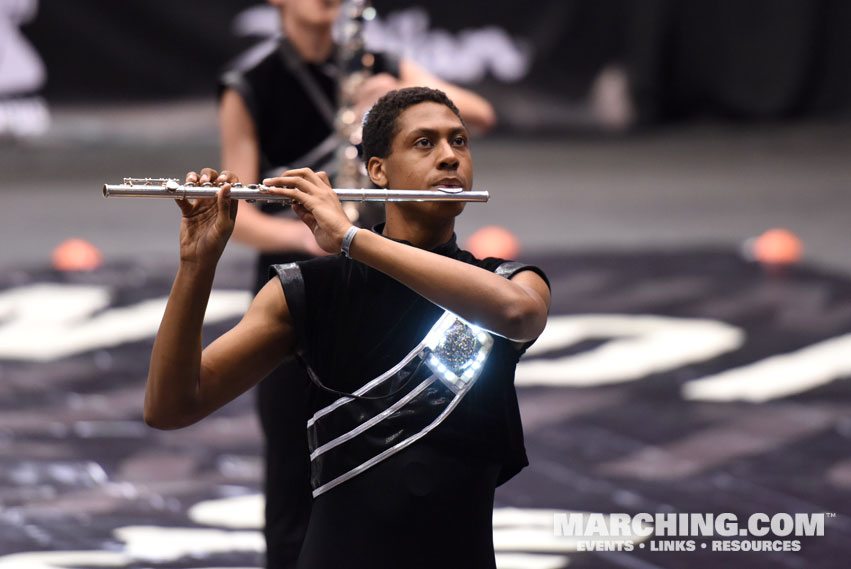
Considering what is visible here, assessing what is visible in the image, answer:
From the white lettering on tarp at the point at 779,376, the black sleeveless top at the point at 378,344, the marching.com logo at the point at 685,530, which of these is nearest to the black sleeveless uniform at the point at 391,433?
the black sleeveless top at the point at 378,344

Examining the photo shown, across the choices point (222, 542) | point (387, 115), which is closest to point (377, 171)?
point (387, 115)

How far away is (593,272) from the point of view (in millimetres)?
6254

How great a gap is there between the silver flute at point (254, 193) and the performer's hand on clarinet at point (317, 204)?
0.06 feet

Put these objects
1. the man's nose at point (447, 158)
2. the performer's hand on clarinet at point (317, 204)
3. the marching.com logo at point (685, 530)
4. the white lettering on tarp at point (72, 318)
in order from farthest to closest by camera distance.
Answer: the white lettering on tarp at point (72, 318)
the marching.com logo at point (685, 530)
the man's nose at point (447, 158)
the performer's hand on clarinet at point (317, 204)

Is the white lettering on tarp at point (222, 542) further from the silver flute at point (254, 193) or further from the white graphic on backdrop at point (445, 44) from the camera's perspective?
the white graphic on backdrop at point (445, 44)

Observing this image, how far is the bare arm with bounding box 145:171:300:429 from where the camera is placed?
6.48 ft

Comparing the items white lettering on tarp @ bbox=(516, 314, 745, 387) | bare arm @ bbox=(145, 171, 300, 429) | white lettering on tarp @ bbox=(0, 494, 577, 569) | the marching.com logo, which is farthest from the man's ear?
white lettering on tarp @ bbox=(516, 314, 745, 387)

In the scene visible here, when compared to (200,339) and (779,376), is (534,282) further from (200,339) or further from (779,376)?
(779,376)

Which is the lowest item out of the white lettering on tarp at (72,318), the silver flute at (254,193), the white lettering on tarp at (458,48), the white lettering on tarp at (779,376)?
the silver flute at (254,193)

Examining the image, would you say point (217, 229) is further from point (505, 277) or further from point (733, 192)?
point (733, 192)

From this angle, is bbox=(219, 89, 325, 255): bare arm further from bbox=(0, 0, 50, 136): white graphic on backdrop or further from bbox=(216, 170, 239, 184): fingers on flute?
bbox=(0, 0, 50, 136): white graphic on backdrop

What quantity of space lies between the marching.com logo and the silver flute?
1806 millimetres

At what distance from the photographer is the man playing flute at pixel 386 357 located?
1.98m

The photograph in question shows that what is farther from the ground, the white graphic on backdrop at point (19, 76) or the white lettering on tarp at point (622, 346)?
the white graphic on backdrop at point (19, 76)
